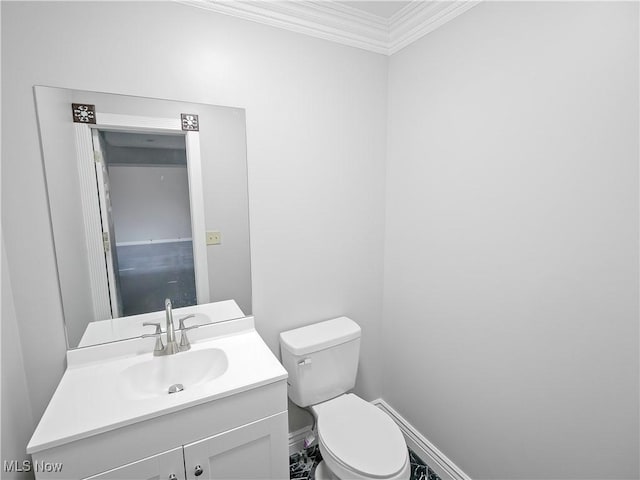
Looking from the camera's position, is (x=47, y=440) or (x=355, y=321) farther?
(x=355, y=321)

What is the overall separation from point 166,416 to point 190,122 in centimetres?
116

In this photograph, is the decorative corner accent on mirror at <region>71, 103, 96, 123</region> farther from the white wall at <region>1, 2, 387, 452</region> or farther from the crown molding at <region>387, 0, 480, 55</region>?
the crown molding at <region>387, 0, 480, 55</region>

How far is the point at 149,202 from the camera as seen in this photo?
1375 millimetres

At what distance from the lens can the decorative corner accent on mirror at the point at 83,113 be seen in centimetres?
122

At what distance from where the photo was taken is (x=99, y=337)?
1333 millimetres

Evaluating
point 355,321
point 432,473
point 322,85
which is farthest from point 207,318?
point 432,473

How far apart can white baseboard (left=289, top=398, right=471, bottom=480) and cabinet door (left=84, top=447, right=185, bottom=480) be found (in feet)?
3.02

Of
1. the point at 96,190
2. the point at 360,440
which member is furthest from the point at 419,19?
the point at 360,440

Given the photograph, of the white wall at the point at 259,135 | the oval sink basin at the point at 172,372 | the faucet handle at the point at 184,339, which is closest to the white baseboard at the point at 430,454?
the white wall at the point at 259,135

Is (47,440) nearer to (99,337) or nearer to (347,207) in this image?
(99,337)

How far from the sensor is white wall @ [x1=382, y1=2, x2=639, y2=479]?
1.01 metres

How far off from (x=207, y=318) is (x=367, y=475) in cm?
95

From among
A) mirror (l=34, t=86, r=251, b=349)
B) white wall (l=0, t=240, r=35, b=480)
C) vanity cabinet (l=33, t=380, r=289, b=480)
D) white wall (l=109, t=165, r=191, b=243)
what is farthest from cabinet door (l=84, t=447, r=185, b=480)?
white wall (l=109, t=165, r=191, b=243)

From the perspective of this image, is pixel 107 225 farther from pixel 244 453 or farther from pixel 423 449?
pixel 423 449
